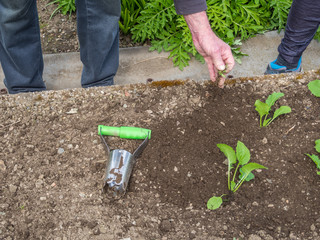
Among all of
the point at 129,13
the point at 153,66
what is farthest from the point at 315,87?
the point at 129,13

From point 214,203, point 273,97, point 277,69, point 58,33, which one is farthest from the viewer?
point 58,33

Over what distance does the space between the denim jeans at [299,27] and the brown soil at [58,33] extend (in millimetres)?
1115

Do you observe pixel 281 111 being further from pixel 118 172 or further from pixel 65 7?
pixel 65 7

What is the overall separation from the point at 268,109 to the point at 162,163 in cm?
57

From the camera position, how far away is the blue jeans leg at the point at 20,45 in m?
2.04

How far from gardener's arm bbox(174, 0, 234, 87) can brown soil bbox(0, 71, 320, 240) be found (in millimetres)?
245

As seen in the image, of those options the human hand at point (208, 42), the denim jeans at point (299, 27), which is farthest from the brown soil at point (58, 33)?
the human hand at point (208, 42)

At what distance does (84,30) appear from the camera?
2248 millimetres

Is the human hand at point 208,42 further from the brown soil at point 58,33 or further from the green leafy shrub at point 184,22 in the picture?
the brown soil at point 58,33

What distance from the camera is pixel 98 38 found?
2.28 meters

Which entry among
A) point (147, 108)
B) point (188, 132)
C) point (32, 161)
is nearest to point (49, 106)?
point (32, 161)

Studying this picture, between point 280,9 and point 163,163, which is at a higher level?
point 280,9

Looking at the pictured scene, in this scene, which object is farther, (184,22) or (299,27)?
(184,22)

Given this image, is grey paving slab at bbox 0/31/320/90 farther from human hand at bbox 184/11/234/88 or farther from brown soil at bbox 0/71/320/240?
human hand at bbox 184/11/234/88
